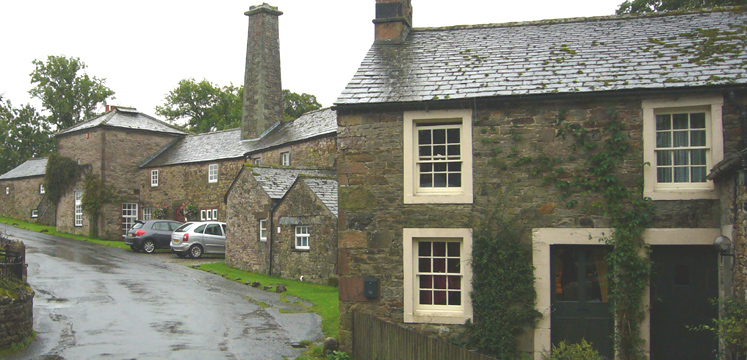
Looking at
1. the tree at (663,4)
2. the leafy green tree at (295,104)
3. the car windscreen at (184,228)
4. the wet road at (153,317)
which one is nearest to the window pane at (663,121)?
the wet road at (153,317)

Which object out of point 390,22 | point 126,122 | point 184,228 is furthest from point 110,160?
point 390,22

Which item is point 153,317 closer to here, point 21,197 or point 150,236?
point 150,236

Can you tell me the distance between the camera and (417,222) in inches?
485

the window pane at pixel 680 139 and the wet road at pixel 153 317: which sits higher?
the window pane at pixel 680 139

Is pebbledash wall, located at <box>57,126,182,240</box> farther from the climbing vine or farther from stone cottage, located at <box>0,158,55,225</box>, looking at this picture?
stone cottage, located at <box>0,158,55,225</box>

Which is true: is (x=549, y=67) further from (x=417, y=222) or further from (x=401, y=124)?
(x=417, y=222)

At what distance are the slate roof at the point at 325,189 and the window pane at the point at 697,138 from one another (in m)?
12.7

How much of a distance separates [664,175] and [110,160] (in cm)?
3694

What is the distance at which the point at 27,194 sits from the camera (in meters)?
50.9

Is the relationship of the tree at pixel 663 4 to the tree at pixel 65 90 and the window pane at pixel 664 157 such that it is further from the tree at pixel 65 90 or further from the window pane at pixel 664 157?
the tree at pixel 65 90

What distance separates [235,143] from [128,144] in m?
7.83

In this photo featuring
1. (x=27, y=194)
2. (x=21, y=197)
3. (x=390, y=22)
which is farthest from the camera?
(x=21, y=197)

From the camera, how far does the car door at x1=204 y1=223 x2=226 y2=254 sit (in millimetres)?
30312

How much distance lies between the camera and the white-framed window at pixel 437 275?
12.2m
